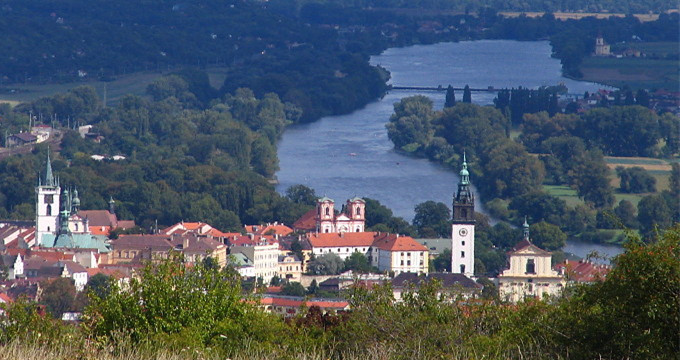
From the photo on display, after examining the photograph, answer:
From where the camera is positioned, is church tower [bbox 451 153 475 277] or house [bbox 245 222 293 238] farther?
house [bbox 245 222 293 238]

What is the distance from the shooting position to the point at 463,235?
31328 millimetres

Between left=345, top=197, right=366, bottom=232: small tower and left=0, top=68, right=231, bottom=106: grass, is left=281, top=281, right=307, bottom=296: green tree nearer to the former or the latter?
left=345, top=197, right=366, bottom=232: small tower

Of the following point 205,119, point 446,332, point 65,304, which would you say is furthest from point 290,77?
point 446,332

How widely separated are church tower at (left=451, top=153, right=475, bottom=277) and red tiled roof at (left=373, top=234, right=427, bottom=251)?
0.59 metres

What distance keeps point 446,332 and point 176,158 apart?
32.4 m

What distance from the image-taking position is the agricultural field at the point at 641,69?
66.7 m

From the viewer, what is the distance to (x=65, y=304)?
78.1 ft

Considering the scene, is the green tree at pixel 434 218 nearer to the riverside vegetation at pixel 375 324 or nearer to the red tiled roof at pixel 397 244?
the red tiled roof at pixel 397 244

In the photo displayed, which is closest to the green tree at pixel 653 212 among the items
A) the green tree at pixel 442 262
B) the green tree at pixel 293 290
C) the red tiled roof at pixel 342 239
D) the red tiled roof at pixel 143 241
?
the red tiled roof at pixel 342 239

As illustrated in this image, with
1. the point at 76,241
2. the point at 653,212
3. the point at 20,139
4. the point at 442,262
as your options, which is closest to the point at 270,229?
the point at 76,241

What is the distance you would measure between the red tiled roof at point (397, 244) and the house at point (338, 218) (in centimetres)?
205

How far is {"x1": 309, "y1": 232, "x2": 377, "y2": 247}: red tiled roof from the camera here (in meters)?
33.1

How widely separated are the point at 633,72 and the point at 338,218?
120 ft

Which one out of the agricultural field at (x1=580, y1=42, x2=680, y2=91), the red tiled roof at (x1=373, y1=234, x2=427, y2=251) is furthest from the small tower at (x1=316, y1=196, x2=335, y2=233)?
the agricultural field at (x1=580, y1=42, x2=680, y2=91)
